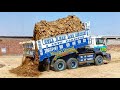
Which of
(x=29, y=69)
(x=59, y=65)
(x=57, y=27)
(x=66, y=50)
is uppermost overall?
(x=57, y=27)

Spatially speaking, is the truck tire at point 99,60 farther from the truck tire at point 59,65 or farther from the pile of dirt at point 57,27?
the truck tire at point 59,65

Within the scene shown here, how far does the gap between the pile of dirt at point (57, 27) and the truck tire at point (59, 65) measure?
1776mm

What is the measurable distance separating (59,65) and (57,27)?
8.08 feet

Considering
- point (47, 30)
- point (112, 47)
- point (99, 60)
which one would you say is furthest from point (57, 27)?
point (112, 47)

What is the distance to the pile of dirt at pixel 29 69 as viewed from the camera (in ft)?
52.2

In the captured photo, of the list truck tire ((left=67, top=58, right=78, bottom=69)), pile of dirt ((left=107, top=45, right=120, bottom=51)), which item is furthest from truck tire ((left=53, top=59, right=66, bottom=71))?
pile of dirt ((left=107, top=45, right=120, bottom=51))

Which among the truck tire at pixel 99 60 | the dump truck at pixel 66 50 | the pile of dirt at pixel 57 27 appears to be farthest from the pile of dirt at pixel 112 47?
the pile of dirt at pixel 57 27

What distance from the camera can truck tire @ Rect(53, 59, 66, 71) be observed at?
54.2 ft

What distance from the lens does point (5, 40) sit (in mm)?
35688

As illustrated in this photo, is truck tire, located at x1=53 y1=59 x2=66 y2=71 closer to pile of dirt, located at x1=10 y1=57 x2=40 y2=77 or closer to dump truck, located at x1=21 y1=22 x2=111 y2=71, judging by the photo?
dump truck, located at x1=21 y1=22 x2=111 y2=71

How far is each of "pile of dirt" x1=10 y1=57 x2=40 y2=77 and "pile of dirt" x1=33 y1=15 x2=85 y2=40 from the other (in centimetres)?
165

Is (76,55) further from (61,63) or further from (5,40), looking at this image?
(5,40)

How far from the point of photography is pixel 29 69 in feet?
53.3

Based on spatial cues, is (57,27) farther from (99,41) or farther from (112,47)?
(112,47)
